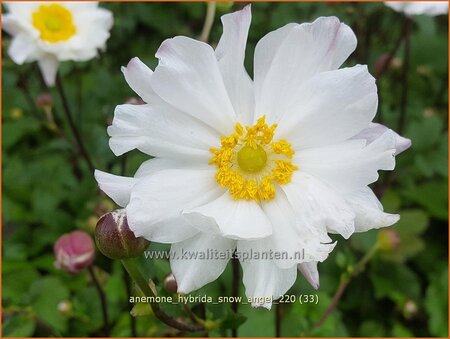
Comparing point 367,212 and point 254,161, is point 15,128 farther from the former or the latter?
point 367,212

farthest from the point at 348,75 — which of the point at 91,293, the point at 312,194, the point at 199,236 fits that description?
the point at 91,293

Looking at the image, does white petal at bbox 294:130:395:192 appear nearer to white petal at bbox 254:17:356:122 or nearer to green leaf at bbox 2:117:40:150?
white petal at bbox 254:17:356:122

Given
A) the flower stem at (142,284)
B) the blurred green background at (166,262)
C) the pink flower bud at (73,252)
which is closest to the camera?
the flower stem at (142,284)

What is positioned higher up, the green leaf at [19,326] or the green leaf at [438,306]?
the green leaf at [438,306]

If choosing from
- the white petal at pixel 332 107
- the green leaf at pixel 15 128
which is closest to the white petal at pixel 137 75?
the white petal at pixel 332 107

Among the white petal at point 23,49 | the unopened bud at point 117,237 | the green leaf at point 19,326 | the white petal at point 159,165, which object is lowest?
the green leaf at point 19,326

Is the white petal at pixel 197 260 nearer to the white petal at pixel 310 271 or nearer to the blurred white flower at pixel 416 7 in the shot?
the white petal at pixel 310 271
